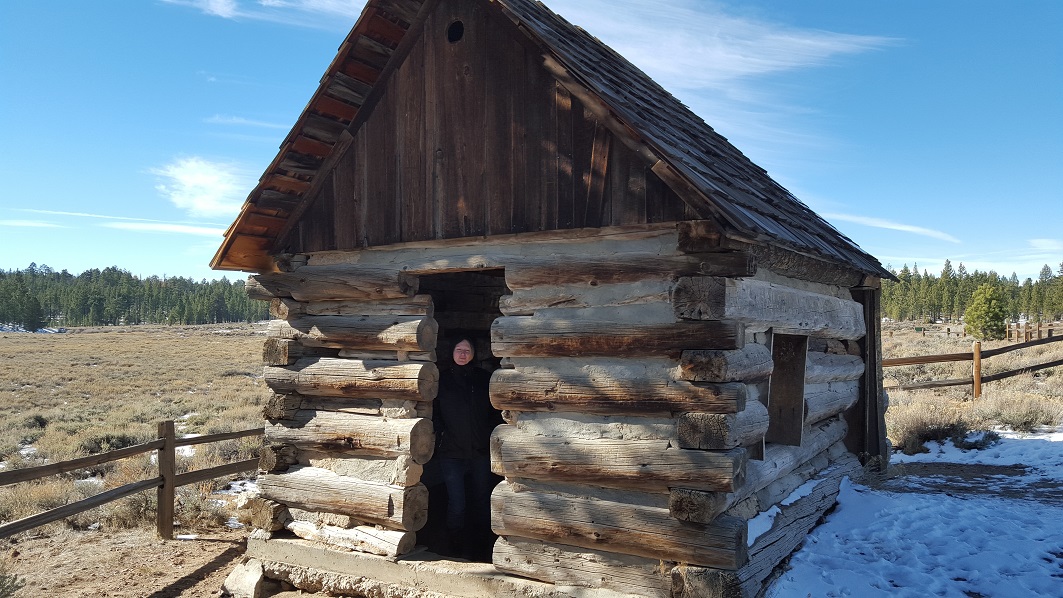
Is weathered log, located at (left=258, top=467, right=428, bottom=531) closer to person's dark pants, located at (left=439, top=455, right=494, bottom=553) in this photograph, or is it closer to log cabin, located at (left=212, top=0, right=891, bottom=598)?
log cabin, located at (left=212, top=0, right=891, bottom=598)

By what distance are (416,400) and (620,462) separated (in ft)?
6.71

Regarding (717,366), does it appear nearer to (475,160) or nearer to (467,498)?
(475,160)

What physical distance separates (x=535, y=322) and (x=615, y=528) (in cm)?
159

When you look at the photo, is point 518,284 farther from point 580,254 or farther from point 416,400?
point 416,400

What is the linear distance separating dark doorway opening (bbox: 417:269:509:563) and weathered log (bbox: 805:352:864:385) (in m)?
3.27

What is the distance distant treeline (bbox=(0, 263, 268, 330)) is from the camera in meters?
79.8

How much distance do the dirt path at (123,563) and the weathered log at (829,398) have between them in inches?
233

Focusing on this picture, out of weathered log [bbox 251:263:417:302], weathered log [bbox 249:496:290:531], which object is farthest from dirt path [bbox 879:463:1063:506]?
weathered log [bbox 249:496:290:531]

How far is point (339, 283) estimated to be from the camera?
6582 millimetres

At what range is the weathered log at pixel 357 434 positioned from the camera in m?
6.06

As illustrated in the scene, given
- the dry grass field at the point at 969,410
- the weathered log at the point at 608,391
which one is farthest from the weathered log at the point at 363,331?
the dry grass field at the point at 969,410

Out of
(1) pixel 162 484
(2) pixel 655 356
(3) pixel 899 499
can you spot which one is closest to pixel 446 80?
(2) pixel 655 356

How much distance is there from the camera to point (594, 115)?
521 centimetres

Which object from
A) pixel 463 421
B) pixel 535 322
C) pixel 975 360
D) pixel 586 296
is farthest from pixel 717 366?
pixel 975 360
